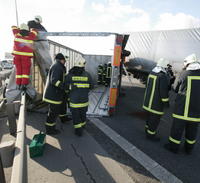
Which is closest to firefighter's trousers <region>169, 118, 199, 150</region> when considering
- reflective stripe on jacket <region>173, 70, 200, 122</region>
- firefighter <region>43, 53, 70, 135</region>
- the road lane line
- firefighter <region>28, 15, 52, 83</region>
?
reflective stripe on jacket <region>173, 70, 200, 122</region>

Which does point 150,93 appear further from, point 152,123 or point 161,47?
point 161,47

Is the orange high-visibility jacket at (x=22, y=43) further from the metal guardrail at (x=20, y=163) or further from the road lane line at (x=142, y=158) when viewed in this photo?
→ the metal guardrail at (x=20, y=163)

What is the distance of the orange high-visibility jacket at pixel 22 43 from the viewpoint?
419 cm

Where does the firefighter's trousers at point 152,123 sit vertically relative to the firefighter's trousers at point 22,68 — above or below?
below

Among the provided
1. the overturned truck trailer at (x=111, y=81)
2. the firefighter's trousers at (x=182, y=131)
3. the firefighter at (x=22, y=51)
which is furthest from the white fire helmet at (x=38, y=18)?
the firefighter's trousers at (x=182, y=131)

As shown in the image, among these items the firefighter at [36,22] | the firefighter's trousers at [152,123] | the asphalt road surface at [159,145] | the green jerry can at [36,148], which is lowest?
the asphalt road surface at [159,145]

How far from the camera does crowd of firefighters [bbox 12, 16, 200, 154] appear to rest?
289 centimetres

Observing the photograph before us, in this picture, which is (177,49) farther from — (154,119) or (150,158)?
(150,158)

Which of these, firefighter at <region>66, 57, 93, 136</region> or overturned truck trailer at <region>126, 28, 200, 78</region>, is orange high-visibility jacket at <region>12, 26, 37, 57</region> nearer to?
firefighter at <region>66, 57, 93, 136</region>

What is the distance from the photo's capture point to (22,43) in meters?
4.21

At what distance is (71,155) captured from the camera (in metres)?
2.89

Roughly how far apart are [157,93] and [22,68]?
3.70 m

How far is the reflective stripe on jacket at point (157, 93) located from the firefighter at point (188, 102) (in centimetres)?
27

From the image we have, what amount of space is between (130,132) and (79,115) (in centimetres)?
142
